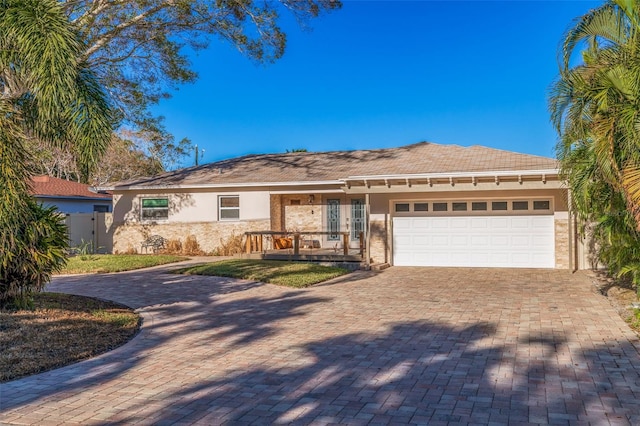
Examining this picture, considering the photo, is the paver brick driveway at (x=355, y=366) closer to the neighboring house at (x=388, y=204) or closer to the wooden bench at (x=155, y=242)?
the neighboring house at (x=388, y=204)

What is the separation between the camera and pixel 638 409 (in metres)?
4.86

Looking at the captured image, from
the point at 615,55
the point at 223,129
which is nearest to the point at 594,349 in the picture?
the point at 615,55

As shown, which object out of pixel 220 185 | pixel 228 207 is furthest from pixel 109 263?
pixel 228 207

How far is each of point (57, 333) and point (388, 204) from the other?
11910mm

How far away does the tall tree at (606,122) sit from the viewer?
26.1 ft

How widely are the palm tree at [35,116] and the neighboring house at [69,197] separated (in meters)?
17.1

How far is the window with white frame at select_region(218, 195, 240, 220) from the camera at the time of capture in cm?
2105

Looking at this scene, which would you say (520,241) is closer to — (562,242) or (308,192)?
(562,242)

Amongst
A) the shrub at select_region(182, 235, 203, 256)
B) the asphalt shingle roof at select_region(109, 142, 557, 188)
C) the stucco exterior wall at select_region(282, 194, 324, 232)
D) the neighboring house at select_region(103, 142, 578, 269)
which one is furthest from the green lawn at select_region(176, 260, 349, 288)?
the shrub at select_region(182, 235, 203, 256)

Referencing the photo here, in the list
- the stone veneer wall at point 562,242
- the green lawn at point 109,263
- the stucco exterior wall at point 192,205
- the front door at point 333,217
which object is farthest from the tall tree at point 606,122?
the green lawn at point 109,263

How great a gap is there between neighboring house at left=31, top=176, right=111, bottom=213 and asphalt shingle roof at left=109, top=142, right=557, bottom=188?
5078 millimetres

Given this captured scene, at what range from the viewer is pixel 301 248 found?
20344 mm

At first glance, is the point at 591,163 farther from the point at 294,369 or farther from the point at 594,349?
the point at 294,369

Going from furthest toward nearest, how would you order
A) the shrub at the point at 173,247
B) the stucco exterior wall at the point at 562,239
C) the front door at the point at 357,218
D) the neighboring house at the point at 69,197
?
the neighboring house at the point at 69,197, the shrub at the point at 173,247, the front door at the point at 357,218, the stucco exterior wall at the point at 562,239
